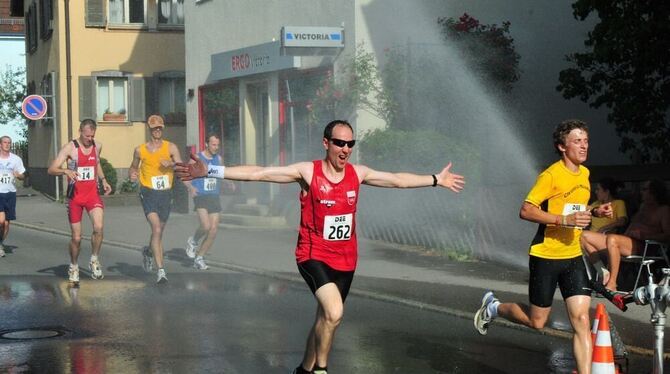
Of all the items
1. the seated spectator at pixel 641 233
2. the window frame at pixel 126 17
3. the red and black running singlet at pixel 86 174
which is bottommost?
the seated spectator at pixel 641 233

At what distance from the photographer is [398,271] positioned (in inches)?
579

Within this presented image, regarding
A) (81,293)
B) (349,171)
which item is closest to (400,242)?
(81,293)

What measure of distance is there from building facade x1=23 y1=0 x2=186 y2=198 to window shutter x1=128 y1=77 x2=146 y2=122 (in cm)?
3

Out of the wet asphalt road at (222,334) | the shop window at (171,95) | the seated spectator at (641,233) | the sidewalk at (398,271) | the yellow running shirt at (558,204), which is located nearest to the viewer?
the yellow running shirt at (558,204)

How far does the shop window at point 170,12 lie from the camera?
35.2 metres

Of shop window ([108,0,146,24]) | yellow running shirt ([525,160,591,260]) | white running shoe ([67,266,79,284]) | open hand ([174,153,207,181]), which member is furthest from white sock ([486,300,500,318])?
shop window ([108,0,146,24])

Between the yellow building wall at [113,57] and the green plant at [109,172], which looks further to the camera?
the yellow building wall at [113,57]

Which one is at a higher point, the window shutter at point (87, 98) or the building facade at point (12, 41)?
the building facade at point (12, 41)

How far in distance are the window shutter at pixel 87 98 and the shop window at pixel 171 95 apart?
6.43 ft

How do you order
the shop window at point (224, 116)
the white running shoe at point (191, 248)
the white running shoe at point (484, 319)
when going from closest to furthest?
the white running shoe at point (484, 319) → the white running shoe at point (191, 248) → the shop window at point (224, 116)

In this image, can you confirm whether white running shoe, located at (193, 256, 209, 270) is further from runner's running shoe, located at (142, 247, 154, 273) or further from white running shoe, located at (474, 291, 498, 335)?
white running shoe, located at (474, 291, 498, 335)

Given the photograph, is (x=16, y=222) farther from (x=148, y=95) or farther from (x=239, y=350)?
(x=239, y=350)

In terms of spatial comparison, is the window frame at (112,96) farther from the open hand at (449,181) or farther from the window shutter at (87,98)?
the open hand at (449,181)

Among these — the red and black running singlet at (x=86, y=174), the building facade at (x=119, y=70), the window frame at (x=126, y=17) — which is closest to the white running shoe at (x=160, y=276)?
the red and black running singlet at (x=86, y=174)
